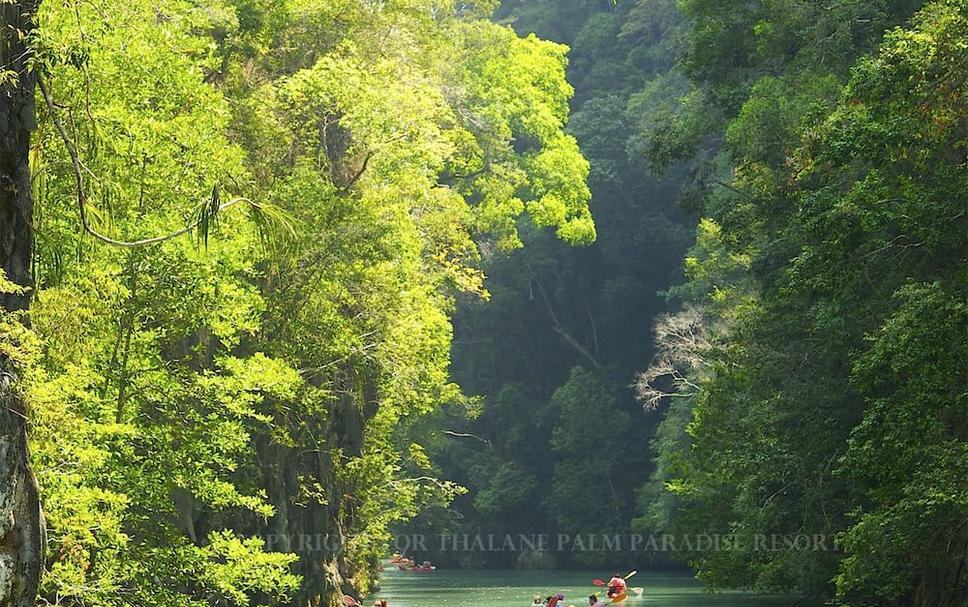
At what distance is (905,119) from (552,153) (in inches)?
965

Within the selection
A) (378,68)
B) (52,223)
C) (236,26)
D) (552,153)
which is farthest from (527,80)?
(52,223)

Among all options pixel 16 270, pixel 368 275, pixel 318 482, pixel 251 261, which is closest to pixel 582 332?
pixel 318 482

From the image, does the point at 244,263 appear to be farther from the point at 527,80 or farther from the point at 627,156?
the point at 627,156

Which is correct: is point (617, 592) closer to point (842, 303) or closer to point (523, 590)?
point (523, 590)

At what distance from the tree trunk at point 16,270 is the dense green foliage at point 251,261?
0.75 ft

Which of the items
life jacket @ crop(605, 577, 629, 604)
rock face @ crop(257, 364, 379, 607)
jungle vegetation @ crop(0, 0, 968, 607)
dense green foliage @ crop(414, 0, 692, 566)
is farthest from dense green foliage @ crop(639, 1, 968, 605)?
dense green foliage @ crop(414, 0, 692, 566)

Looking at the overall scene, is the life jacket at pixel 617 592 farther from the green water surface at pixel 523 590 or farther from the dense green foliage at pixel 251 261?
the dense green foliage at pixel 251 261

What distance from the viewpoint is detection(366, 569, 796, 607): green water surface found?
43.1 metres

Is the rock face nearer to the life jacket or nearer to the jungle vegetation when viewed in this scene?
the jungle vegetation

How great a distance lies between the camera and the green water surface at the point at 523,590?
4308 centimetres

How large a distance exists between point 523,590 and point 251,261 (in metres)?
33.4

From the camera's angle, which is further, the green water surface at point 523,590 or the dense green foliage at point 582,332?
the dense green foliage at point 582,332

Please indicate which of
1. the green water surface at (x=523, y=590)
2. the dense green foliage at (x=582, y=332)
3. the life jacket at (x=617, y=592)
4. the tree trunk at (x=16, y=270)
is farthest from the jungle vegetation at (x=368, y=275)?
the dense green foliage at (x=582, y=332)

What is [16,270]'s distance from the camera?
11047mm
